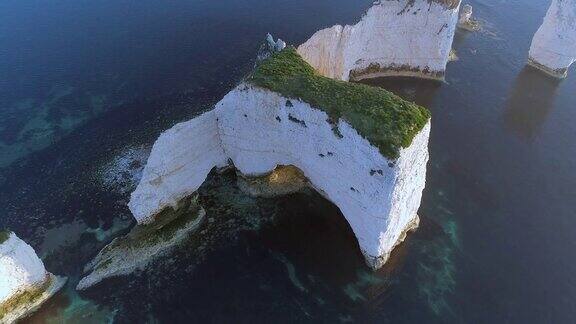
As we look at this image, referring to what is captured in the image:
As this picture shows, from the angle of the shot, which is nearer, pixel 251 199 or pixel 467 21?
pixel 251 199

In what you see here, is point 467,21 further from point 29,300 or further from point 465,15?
point 29,300

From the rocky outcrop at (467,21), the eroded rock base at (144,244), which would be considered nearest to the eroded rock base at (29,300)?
the eroded rock base at (144,244)

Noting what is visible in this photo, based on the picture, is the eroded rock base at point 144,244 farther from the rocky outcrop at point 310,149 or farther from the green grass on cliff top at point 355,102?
the green grass on cliff top at point 355,102

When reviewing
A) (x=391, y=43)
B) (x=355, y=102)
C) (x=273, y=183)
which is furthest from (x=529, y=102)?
(x=273, y=183)

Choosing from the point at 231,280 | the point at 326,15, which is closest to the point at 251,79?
the point at 231,280

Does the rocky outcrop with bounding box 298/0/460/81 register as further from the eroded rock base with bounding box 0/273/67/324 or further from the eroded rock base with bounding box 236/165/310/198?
the eroded rock base with bounding box 0/273/67/324

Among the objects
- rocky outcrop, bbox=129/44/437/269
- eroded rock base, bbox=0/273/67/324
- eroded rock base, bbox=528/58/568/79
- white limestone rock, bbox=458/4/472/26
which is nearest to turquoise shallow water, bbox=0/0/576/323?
eroded rock base, bbox=0/273/67/324
